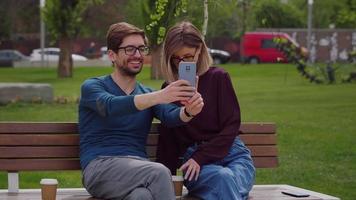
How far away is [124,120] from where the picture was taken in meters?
5.03

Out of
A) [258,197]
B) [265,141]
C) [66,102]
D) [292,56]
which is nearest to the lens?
[258,197]

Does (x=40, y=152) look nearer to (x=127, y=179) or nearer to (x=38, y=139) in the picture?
(x=38, y=139)

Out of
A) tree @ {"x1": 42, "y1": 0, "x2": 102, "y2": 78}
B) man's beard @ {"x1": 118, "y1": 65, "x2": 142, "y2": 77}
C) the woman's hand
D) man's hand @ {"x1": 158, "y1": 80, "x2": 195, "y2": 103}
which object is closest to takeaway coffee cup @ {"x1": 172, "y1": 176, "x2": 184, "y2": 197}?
the woman's hand

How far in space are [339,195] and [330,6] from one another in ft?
170

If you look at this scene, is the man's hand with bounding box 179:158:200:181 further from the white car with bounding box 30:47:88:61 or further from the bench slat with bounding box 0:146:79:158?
the white car with bounding box 30:47:88:61

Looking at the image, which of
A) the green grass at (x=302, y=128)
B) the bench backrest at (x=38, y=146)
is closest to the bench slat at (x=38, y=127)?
the bench backrest at (x=38, y=146)

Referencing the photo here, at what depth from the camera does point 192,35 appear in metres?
5.07

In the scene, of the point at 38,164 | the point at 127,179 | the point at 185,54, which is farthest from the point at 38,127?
the point at 185,54

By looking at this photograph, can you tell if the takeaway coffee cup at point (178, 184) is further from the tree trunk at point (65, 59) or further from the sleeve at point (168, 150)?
the tree trunk at point (65, 59)

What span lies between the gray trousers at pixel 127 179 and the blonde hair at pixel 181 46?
63 cm

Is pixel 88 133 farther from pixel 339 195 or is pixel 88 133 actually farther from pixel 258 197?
pixel 339 195

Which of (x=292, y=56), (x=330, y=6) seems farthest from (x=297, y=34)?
(x=292, y=56)

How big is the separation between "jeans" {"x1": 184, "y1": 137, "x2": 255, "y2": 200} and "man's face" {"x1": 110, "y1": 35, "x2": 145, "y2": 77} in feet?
2.22

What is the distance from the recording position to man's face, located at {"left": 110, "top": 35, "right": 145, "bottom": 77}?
16.3 feet
